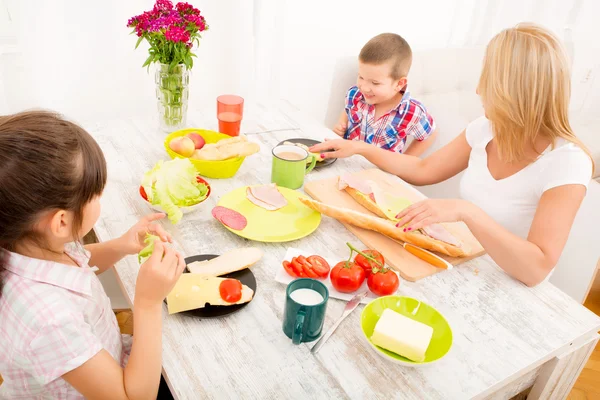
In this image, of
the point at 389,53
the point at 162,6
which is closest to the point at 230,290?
the point at 162,6

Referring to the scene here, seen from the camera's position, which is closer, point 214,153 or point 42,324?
point 42,324

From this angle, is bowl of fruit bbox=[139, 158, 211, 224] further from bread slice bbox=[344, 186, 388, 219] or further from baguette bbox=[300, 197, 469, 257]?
bread slice bbox=[344, 186, 388, 219]

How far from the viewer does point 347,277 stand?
45.6 inches

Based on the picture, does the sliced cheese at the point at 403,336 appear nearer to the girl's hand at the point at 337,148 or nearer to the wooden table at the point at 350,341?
the wooden table at the point at 350,341

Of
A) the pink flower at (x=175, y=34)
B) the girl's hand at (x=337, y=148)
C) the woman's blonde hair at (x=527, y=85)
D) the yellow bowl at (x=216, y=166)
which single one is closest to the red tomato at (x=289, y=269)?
the yellow bowl at (x=216, y=166)

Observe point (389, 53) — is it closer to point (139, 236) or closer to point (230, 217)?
point (230, 217)

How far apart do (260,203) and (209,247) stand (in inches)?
9.3

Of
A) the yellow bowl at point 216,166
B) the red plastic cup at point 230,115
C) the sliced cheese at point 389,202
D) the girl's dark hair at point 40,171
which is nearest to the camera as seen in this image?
the girl's dark hair at point 40,171

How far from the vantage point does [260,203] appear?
4.90 ft

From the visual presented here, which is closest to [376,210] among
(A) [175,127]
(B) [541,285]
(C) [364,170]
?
(C) [364,170]

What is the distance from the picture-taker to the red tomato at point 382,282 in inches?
45.8

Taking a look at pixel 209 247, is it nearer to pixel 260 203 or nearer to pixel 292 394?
pixel 260 203

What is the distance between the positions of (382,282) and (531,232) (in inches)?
18.9

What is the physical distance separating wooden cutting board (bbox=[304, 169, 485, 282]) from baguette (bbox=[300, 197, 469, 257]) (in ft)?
0.07
